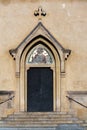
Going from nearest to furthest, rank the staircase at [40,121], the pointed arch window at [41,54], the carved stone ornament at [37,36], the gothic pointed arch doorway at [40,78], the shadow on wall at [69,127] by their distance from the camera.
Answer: the shadow on wall at [69,127] → the staircase at [40,121] → the carved stone ornament at [37,36] → the gothic pointed arch doorway at [40,78] → the pointed arch window at [41,54]

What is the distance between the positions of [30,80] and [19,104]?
44.8 inches

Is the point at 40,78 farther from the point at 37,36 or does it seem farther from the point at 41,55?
the point at 37,36

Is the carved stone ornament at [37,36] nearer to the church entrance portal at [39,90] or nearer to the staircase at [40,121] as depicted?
the church entrance portal at [39,90]

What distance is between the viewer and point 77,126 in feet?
72.1

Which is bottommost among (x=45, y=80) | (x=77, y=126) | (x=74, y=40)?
(x=77, y=126)

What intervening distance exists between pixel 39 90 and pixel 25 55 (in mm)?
1537

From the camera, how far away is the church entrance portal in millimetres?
24016

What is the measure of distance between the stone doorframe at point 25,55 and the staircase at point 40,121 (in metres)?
0.57

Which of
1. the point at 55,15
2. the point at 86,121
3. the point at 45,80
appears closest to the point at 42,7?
the point at 55,15

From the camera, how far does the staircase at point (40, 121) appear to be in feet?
72.6

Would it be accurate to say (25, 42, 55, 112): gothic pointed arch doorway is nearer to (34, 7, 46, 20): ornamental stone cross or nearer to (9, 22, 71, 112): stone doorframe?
(9, 22, 71, 112): stone doorframe

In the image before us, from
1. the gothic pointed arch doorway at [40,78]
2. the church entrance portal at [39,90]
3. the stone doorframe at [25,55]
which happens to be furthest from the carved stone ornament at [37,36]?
the church entrance portal at [39,90]

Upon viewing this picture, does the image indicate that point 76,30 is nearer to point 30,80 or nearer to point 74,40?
point 74,40

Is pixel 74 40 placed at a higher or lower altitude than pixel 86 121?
higher
